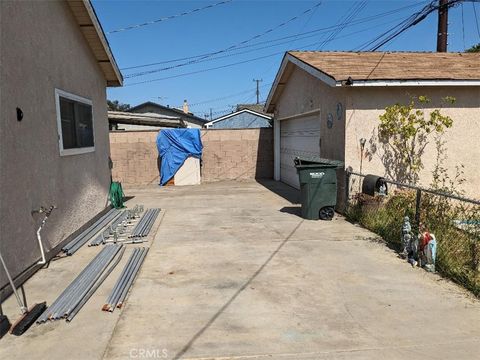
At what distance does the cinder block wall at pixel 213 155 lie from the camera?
48.8 ft

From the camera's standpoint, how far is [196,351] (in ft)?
10.3

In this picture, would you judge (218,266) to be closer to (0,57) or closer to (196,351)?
(196,351)

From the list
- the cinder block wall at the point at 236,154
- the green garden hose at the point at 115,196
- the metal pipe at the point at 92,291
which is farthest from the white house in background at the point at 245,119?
the metal pipe at the point at 92,291

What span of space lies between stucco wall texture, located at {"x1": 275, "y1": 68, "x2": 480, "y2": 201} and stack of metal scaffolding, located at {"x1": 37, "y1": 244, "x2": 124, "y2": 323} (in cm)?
539

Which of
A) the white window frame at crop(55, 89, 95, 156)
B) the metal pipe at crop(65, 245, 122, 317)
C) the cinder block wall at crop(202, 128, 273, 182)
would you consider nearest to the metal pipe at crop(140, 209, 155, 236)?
the metal pipe at crop(65, 245, 122, 317)

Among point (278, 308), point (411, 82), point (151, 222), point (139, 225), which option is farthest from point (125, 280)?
point (411, 82)

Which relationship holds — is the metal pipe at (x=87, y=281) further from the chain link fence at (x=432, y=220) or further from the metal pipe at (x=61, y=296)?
the chain link fence at (x=432, y=220)

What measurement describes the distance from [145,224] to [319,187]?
3646mm

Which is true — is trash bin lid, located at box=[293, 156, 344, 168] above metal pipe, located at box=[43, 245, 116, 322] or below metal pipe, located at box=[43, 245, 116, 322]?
above

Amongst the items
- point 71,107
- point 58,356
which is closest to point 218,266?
point 58,356

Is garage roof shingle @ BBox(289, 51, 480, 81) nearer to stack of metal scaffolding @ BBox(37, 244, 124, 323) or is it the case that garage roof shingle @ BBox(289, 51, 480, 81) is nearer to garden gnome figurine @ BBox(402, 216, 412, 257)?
garden gnome figurine @ BBox(402, 216, 412, 257)

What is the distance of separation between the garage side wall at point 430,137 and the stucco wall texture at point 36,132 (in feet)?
18.4

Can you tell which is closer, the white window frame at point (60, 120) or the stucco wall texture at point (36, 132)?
the stucco wall texture at point (36, 132)

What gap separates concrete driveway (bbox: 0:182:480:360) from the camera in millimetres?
3172
